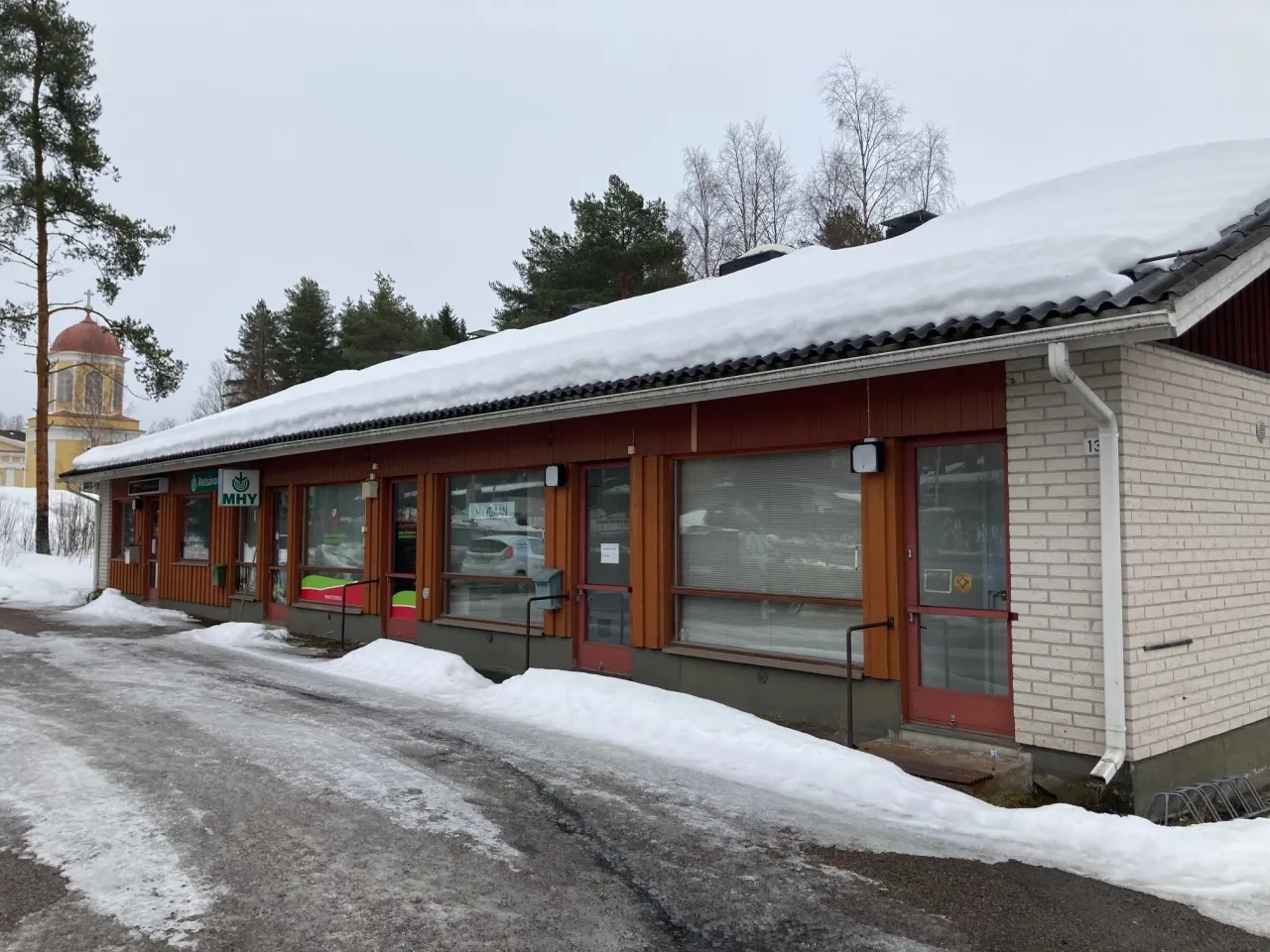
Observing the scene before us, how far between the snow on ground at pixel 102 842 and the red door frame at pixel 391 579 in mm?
5386

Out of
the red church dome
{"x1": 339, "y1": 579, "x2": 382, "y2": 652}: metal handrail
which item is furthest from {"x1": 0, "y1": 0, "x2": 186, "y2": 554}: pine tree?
the red church dome

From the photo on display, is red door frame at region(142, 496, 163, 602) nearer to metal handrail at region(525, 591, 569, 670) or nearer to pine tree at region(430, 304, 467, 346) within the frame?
metal handrail at region(525, 591, 569, 670)

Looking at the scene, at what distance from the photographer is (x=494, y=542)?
10867 mm

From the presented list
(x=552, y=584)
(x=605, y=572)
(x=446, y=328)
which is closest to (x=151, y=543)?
(x=552, y=584)

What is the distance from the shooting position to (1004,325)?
221 inches

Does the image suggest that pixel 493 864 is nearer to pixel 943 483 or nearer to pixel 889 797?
pixel 889 797

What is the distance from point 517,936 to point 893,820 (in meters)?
2.55

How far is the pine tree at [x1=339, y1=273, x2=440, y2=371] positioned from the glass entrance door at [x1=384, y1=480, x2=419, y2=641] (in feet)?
86.8

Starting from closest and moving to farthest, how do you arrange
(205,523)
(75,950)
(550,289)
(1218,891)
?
1. (75,950)
2. (1218,891)
3. (205,523)
4. (550,289)

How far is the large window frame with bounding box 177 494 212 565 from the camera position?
54.9ft

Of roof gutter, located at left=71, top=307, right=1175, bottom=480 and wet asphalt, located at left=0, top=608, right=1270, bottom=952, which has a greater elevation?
roof gutter, located at left=71, top=307, right=1175, bottom=480

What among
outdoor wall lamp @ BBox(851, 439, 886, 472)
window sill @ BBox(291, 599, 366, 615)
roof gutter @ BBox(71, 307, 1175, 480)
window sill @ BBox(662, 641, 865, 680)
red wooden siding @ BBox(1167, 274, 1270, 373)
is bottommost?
window sill @ BBox(291, 599, 366, 615)

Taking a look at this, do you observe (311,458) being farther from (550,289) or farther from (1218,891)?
(550,289)

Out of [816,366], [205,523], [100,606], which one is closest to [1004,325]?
[816,366]
